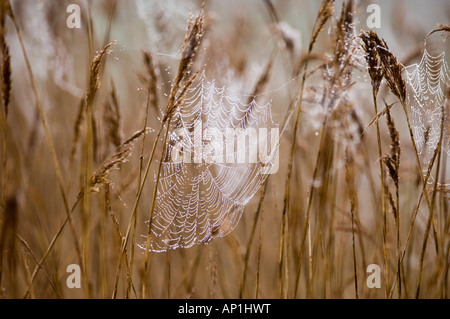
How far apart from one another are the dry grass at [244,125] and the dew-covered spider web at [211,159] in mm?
38

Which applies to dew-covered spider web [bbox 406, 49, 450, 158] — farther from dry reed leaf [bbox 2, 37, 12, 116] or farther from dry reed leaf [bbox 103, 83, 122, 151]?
dry reed leaf [bbox 2, 37, 12, 116]

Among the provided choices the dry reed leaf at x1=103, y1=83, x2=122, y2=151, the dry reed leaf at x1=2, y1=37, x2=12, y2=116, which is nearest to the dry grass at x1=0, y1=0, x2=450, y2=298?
the dry reed leaf at x1=103, y1=83, x2=122, y2=151

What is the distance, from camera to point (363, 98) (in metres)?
1.40

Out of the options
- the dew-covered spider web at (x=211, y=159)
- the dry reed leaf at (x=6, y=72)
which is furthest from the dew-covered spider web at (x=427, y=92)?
the dry reed leaf at (x=6, y=72)

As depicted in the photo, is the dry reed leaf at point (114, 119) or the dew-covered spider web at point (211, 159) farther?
the dew-covered spider web at point (211, 159)

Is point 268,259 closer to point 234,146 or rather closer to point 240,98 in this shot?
point 234,146

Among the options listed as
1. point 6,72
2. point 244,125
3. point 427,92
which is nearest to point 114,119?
point 6,72

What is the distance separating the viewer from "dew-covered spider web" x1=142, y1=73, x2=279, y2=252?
1267mm

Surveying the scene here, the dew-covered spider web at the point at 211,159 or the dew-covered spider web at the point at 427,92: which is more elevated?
the dew-covered spider web at the point at 427,92

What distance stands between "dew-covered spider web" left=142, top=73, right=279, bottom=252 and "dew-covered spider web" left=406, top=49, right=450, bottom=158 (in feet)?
1.42

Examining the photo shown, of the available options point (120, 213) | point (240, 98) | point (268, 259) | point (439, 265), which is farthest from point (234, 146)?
point (439, 265)

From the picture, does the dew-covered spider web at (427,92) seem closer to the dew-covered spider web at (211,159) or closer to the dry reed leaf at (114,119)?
the dew-covered spider web at (211,159)

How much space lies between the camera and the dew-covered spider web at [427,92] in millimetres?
1314

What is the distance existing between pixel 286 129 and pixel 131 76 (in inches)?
22.3
